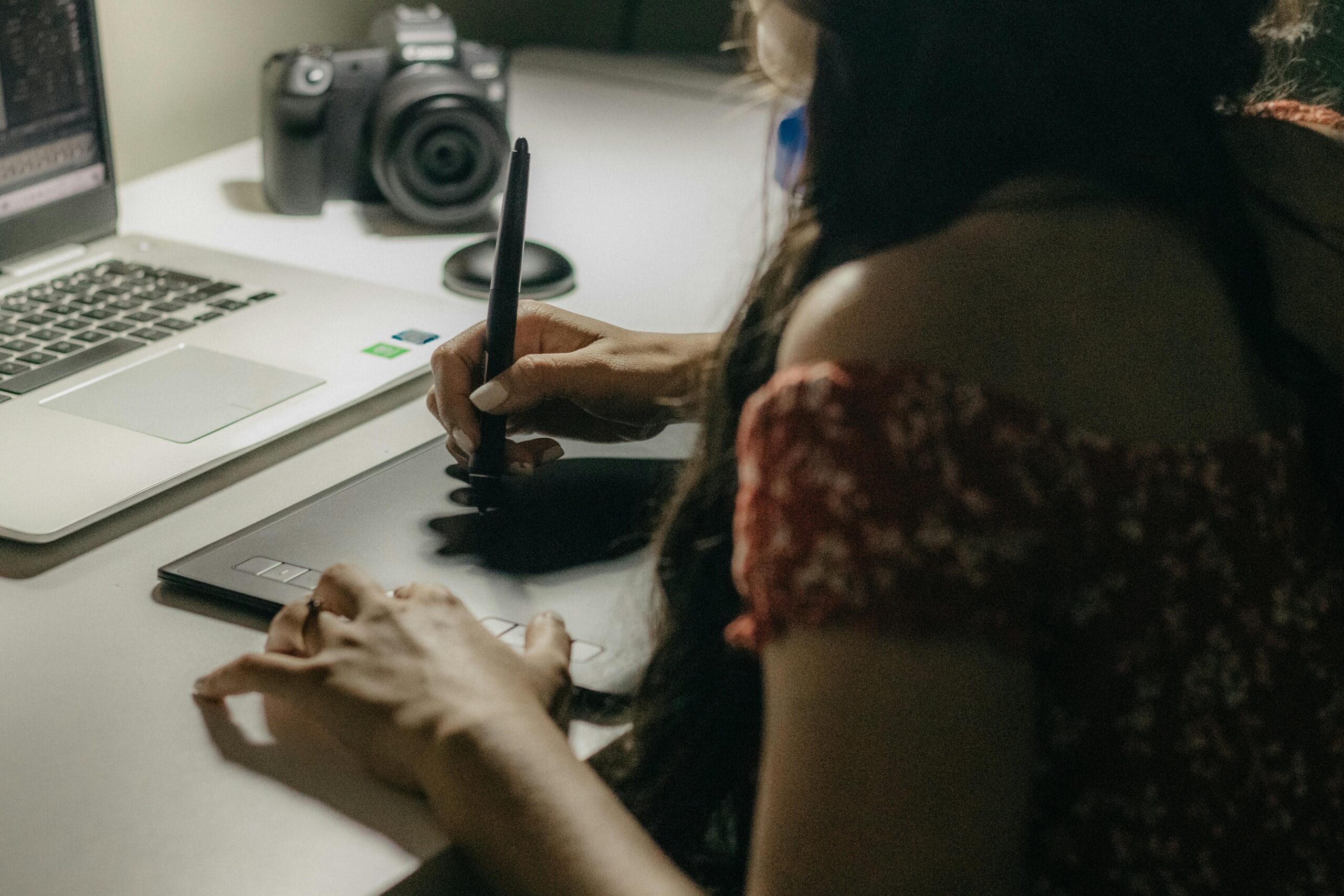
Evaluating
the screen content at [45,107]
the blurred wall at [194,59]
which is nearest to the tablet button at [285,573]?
the screen content at [45,107]

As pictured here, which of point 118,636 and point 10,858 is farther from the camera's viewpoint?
point 118,636

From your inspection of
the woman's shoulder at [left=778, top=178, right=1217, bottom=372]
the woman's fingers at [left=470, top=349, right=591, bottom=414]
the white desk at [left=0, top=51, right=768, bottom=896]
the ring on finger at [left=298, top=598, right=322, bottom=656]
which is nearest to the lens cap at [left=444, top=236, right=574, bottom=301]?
the white desk at [left=0, top=51, right=768, bottom=896]

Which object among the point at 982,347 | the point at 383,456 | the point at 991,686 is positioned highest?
the point at 982,347

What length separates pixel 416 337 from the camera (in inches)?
40.0

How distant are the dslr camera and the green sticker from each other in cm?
34

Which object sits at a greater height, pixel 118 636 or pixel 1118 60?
pixel 1118 60

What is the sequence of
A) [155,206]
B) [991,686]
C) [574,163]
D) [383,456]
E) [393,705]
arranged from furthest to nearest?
[574,163] → [155,206] → [383,456] → [393,705] → [991,686]

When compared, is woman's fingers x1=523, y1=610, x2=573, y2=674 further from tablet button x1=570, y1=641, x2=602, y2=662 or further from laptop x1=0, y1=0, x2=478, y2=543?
laptop x1=0, y1=0, x2=478, y2=543

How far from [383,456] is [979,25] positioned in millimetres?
476

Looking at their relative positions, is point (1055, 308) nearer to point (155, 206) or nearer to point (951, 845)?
point (951, 845)

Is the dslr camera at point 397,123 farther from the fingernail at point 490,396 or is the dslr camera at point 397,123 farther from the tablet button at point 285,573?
the tablet button at point 285,573

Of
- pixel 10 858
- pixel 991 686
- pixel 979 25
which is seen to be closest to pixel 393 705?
pixel 10 858

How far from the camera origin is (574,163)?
147cm

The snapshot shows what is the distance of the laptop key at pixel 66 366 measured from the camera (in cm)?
88
